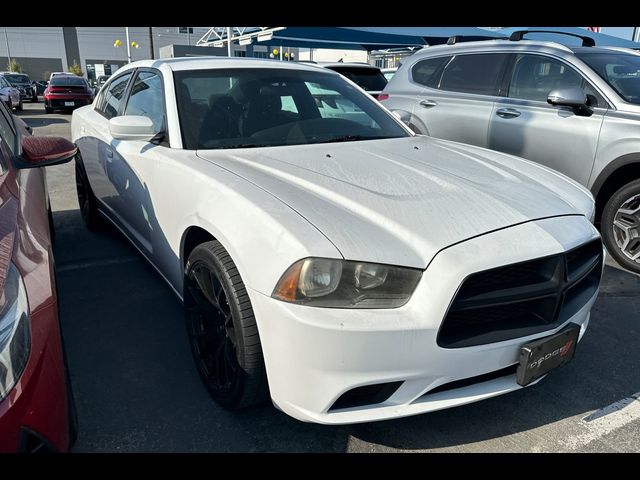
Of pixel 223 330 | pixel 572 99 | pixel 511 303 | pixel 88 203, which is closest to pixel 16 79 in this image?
pixel 88 203

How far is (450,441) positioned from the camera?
212 centimetres

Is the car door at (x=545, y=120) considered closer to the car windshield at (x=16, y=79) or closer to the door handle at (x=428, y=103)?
the door handle at (x=428, y=103)

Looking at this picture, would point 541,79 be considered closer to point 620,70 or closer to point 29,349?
point 620,70

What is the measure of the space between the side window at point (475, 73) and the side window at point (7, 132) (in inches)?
166

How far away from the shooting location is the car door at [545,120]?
4.20 m

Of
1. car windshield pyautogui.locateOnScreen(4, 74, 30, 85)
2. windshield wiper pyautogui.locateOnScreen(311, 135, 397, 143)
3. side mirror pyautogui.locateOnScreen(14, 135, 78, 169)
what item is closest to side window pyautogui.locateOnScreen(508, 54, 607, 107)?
windshield wiper pyautogui.locateOnScreen(311, 135, 397, 143)

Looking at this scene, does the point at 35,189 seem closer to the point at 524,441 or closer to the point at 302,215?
the point at 302,215

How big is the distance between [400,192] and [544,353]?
2.85ft

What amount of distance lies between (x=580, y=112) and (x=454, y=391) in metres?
3.33

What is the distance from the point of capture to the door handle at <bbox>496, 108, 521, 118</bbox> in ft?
15.5

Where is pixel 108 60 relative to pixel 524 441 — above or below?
above

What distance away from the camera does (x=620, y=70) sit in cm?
445

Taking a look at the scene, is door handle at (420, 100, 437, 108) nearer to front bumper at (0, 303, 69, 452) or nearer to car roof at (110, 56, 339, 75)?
car roof at (110, 56, 339, 75)
